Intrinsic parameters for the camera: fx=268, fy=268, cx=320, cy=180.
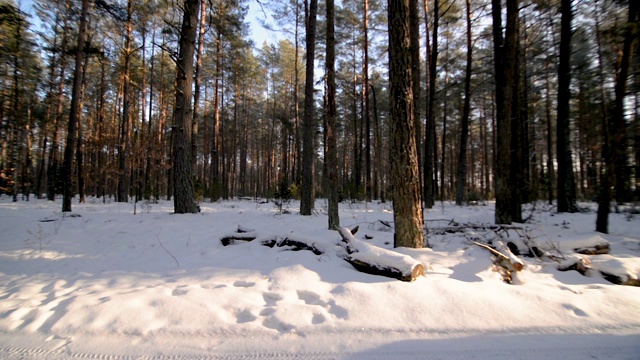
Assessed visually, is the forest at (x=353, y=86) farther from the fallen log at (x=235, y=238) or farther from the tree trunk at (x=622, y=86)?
the fallen log at (x=235, y=238)

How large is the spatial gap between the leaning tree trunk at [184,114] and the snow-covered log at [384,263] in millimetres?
6185

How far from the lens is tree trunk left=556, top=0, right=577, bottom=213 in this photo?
7.51 m

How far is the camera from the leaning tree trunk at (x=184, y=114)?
7.61 meters

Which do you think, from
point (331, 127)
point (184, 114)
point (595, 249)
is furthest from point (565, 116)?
point (184, 114)

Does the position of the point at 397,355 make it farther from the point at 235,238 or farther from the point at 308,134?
the point at 308,134

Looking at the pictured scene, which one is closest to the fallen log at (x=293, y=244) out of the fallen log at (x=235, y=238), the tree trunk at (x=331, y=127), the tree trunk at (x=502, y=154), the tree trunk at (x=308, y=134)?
the fallen log at (x=235, y=238)

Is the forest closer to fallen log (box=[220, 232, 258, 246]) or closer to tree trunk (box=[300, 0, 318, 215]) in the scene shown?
tree trunk (box=[300, 0, 318, 215])

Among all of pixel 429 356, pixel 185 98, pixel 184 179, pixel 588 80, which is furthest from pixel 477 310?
pixel 588 80

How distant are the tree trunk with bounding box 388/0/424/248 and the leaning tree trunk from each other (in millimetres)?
6235

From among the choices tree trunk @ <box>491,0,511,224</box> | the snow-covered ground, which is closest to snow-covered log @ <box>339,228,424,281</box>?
the snow-covered ground

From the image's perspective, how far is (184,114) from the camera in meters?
7.75

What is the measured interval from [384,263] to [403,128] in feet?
6.07

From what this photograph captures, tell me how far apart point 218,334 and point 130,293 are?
1.28m

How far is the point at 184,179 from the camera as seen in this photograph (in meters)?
7.76
